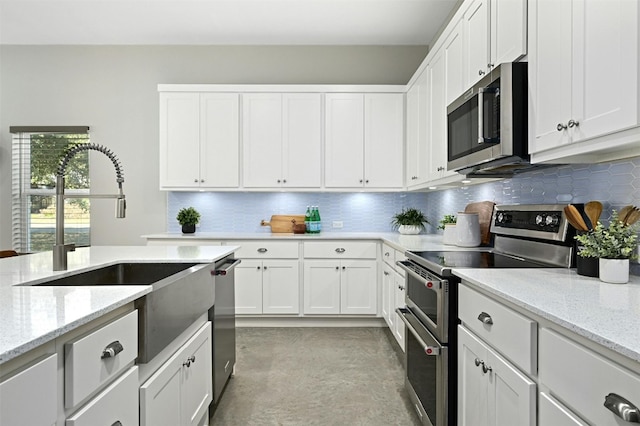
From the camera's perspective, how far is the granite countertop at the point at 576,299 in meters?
0.86

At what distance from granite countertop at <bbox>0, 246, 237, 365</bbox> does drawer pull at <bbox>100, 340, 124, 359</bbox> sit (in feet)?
0.36

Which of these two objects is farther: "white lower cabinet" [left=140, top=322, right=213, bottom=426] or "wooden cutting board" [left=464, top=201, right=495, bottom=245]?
"wooden cutting board" [left=464, top=201, right=495, bottom=245]

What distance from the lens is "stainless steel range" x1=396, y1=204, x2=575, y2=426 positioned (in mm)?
1743

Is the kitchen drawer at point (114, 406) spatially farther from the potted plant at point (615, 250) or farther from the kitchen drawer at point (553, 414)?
the potted plant at point (615, 250)

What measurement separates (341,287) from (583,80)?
290cm

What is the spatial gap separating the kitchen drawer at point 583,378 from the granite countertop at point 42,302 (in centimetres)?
117

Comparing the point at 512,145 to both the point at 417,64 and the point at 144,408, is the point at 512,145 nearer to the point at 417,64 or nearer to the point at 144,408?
the point at 144,408

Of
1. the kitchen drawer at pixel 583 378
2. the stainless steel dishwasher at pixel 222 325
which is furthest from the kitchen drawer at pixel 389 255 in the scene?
the kitchen drawer at pixel 583 378

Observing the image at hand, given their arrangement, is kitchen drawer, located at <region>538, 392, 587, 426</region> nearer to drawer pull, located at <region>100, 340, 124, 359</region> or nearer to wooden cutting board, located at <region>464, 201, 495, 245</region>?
drawer pull, located at <region>100, 340, 124, 359</region>

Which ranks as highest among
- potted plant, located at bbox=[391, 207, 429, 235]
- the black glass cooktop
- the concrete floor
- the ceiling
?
the ceiling

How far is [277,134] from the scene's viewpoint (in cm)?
417

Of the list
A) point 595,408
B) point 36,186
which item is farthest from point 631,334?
point 36,186

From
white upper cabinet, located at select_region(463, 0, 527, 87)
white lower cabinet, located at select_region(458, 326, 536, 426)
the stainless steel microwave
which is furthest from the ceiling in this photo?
white lower cabinet, located at select_region(458, 326, 536, 426)

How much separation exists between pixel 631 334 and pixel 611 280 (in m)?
0.65
